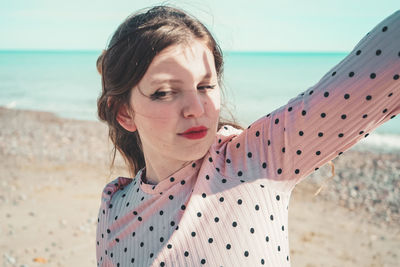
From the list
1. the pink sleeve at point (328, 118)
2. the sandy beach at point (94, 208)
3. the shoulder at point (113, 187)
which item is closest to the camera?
the pink sleeve at point (328, 118)

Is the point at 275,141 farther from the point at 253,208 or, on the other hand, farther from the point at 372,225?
the point at 372,225

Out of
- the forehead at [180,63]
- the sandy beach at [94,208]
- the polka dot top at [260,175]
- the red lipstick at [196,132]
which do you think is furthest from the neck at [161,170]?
the sandy beach at [94,208]

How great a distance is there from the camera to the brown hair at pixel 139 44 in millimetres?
1794

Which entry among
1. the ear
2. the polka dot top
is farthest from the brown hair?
the polka dot top

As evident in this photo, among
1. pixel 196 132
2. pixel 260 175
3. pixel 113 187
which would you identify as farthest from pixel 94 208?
pixel 260 175

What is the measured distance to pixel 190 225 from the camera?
5.45 ft

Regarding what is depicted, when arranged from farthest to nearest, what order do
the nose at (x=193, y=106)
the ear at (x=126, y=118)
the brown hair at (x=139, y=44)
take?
the ear at (x=126, y=118)
the brown hair at (x=139, y=44)
the nose at (x=193, y=106)

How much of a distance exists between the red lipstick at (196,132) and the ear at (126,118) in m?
→ 0.47

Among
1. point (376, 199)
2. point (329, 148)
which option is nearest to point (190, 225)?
point (329, 148)

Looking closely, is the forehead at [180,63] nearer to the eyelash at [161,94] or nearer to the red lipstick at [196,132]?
the eyelash at [161,94]

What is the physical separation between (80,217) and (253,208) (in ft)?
16.9

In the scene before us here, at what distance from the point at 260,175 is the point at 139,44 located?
0.84 metres

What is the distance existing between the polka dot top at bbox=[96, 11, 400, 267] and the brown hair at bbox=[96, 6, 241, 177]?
1.62 ft

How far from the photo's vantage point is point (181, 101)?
1714mm
